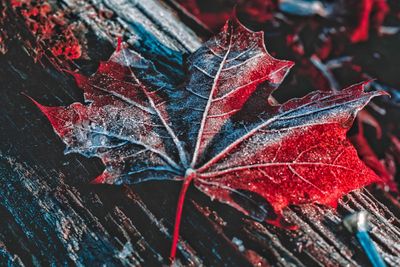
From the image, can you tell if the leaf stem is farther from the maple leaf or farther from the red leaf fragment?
the red leaf fragment

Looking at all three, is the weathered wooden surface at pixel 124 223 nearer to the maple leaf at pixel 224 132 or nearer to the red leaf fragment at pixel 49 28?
the maple leaf at pixel 224 132

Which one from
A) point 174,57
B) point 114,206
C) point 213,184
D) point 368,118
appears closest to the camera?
point 213,184

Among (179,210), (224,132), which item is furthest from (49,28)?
(179,210)

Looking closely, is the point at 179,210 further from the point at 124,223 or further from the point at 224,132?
the point at 224,132

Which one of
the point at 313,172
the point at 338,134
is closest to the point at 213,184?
the point at 313,172

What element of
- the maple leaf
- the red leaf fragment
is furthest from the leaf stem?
the red leaf fragment

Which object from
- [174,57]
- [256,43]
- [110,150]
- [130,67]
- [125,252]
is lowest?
[125,252]

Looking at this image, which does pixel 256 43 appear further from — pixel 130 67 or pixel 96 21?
pixel 96 21
